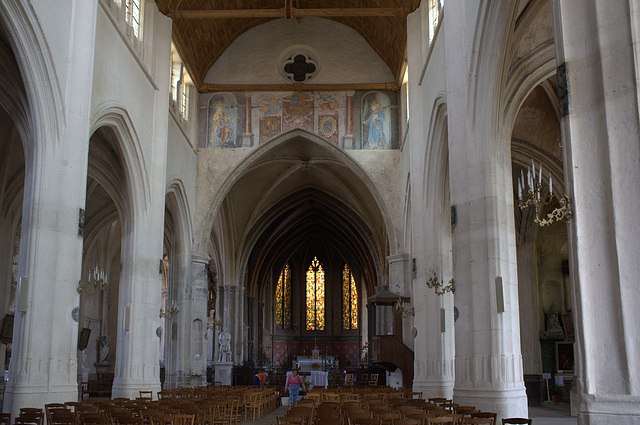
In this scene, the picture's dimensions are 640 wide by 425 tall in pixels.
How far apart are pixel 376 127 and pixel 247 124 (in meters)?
5.23

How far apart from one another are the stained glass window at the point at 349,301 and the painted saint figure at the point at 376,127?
23.9 meters

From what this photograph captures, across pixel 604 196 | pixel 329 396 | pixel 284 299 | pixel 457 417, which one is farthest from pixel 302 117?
pixel 284 299

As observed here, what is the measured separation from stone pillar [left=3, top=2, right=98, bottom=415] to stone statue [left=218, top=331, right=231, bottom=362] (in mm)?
20480

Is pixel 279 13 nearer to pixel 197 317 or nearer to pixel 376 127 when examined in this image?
pixel 376 127

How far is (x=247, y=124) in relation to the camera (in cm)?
2656

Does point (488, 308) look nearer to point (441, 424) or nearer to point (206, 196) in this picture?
point (441, 424)

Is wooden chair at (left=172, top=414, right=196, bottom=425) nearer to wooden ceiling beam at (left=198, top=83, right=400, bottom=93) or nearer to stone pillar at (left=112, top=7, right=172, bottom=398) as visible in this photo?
stone pillar at (left=112, top=7, right=172, bottom=398)

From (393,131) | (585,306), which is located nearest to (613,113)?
(585,306)

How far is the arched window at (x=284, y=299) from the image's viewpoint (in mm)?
48562

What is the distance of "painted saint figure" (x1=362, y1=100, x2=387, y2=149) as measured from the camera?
26.3 m

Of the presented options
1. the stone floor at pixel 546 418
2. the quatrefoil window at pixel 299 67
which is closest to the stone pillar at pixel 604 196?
the stone floor at pixel 546 418

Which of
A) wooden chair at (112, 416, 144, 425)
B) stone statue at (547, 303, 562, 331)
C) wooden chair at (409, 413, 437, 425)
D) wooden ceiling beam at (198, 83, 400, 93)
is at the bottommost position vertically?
wooden chair at (112, 416, 144, 425)

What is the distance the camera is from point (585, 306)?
664 cm

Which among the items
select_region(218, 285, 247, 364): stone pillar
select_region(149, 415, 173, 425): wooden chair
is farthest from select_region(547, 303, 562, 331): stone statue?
select_region(218, 285, 247, 364): stone pillar
